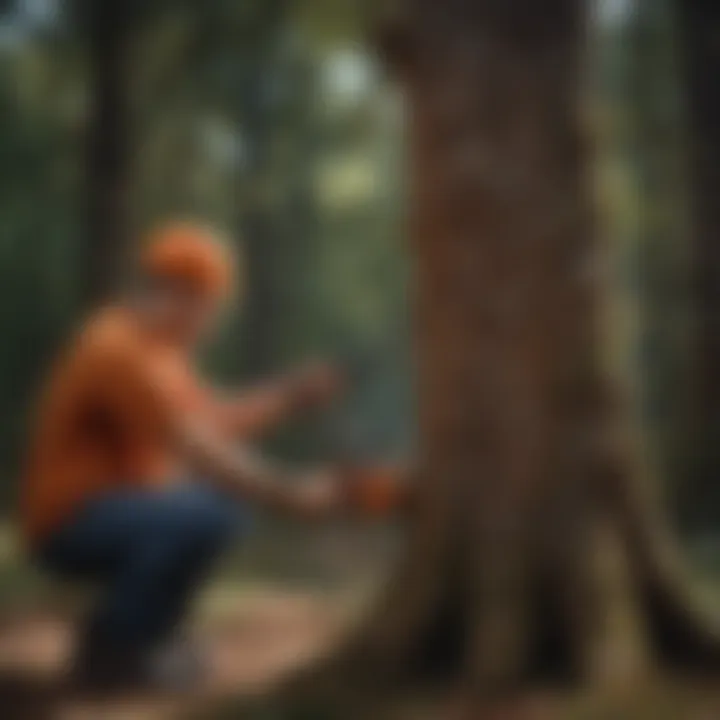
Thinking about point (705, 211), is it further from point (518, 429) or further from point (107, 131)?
point (107, 131)

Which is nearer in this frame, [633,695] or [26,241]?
[633,695]

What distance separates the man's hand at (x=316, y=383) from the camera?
1.18 m

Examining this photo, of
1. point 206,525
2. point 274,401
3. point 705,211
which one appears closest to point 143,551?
point 206,525

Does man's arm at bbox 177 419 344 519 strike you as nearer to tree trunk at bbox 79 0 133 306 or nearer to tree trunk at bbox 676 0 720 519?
tree trunk at bbox 79 0 133 306

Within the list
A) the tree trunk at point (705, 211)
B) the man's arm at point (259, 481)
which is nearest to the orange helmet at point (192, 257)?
the man's arm at point (259, 481)

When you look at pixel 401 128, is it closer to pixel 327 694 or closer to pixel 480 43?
pixel 480 43

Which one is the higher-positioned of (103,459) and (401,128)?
(401,128)

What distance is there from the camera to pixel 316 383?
1192 millimetres

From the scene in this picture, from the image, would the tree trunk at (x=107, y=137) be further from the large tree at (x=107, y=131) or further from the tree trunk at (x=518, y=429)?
the tree trunk at (x=518, y=429)

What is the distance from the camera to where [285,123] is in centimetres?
128

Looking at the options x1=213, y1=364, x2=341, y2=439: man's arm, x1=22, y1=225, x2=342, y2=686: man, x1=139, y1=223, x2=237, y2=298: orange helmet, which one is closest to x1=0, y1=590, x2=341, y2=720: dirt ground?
x1=22, y1=225, x2=342, y2=686: man

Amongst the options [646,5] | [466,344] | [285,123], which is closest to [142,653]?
[466,344]

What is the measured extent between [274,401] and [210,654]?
0.71 feet

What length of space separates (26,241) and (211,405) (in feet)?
0.83
